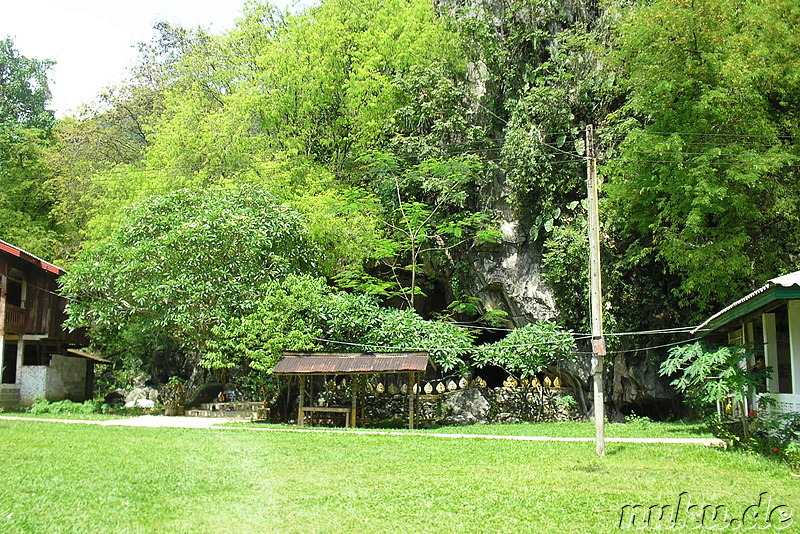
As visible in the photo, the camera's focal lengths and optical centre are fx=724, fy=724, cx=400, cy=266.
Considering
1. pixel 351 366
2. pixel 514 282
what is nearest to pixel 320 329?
pixel 351 366

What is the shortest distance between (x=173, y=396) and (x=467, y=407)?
1212 cm

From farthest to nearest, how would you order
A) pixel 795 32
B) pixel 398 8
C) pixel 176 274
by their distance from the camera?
→ pixel 398 8 → pixel 176 274 → pixel 795 32

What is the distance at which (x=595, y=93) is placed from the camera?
24250mm

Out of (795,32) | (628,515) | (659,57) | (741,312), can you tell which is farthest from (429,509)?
(795,32)

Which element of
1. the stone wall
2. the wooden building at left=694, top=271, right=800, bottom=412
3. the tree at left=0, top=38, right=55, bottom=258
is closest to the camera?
the wooden building at left=694, top=271, right=800, bottom=412

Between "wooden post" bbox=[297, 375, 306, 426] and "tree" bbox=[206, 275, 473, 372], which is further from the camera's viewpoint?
"tree" bbox=[206, 275, 473, 372]

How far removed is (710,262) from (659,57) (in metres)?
5.63

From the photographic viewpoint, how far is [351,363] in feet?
63.3

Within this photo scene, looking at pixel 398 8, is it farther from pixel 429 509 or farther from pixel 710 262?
pixel 429 509

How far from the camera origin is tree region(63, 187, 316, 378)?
21.8 m

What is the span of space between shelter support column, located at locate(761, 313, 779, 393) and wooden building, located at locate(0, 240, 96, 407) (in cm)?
2096

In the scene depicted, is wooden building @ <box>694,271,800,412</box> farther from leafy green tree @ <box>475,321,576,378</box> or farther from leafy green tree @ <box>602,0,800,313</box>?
leafy green tree @ <box>475,321,576,378</box>
